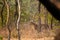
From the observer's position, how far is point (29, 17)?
14.8m

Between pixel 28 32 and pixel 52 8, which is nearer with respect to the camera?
pixel 52 8

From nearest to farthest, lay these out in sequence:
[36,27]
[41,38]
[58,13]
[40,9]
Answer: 1. [58,13]
2. [41,38]
3. [40,9]
4. [36,27]

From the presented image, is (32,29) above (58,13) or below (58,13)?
below

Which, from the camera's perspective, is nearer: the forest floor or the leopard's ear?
the leopard's ear

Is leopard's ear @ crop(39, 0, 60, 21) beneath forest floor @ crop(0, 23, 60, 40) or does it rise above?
above

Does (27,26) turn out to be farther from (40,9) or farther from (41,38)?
(41,38)

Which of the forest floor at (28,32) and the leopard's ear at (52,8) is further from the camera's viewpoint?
the forest floor at (28,32)

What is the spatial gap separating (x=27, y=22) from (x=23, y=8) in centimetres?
142

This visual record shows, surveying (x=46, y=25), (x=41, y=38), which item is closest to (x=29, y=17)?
(x=46, y=25)

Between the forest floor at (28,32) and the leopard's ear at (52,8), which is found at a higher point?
the leopard's ear at (52,8)

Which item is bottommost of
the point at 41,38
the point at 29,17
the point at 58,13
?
the point at 41,38

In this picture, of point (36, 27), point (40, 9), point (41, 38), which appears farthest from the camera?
point (36, 27)

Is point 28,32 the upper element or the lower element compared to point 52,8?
lower

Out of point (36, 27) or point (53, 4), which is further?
point (36, 27)
